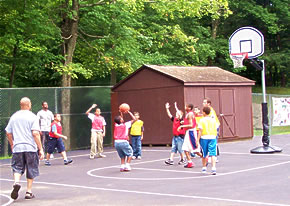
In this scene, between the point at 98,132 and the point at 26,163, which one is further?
the point at 98,132

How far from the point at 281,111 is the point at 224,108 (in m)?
6.01

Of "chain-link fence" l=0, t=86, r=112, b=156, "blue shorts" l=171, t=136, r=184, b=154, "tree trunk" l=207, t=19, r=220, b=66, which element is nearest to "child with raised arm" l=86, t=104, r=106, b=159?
"chain-link fence" l=0, t=86, r=112, b=156

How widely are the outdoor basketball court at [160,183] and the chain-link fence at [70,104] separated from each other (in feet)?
12.0

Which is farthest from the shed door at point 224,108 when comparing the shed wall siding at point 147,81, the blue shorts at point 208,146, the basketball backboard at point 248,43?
the blue shorts at point 208,146

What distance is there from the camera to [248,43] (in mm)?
19266

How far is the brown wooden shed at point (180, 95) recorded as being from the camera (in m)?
22.3

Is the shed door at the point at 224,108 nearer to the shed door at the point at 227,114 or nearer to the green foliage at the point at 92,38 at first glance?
the shed door at the point at 227,114

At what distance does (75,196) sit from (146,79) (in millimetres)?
13231

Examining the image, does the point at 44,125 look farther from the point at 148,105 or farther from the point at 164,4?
the point at 164,4

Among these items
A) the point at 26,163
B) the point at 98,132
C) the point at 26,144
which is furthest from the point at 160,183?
the point at 98,132

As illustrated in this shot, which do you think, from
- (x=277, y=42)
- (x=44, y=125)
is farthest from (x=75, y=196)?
(x=277, y=42)

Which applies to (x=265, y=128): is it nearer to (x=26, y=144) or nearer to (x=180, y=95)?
(x=180, y=95)

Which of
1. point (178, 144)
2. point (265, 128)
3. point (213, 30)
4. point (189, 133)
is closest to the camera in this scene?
point (189, 133)

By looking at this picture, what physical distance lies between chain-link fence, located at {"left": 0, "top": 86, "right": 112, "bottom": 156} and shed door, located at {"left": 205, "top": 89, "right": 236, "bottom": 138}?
4.94 meters
